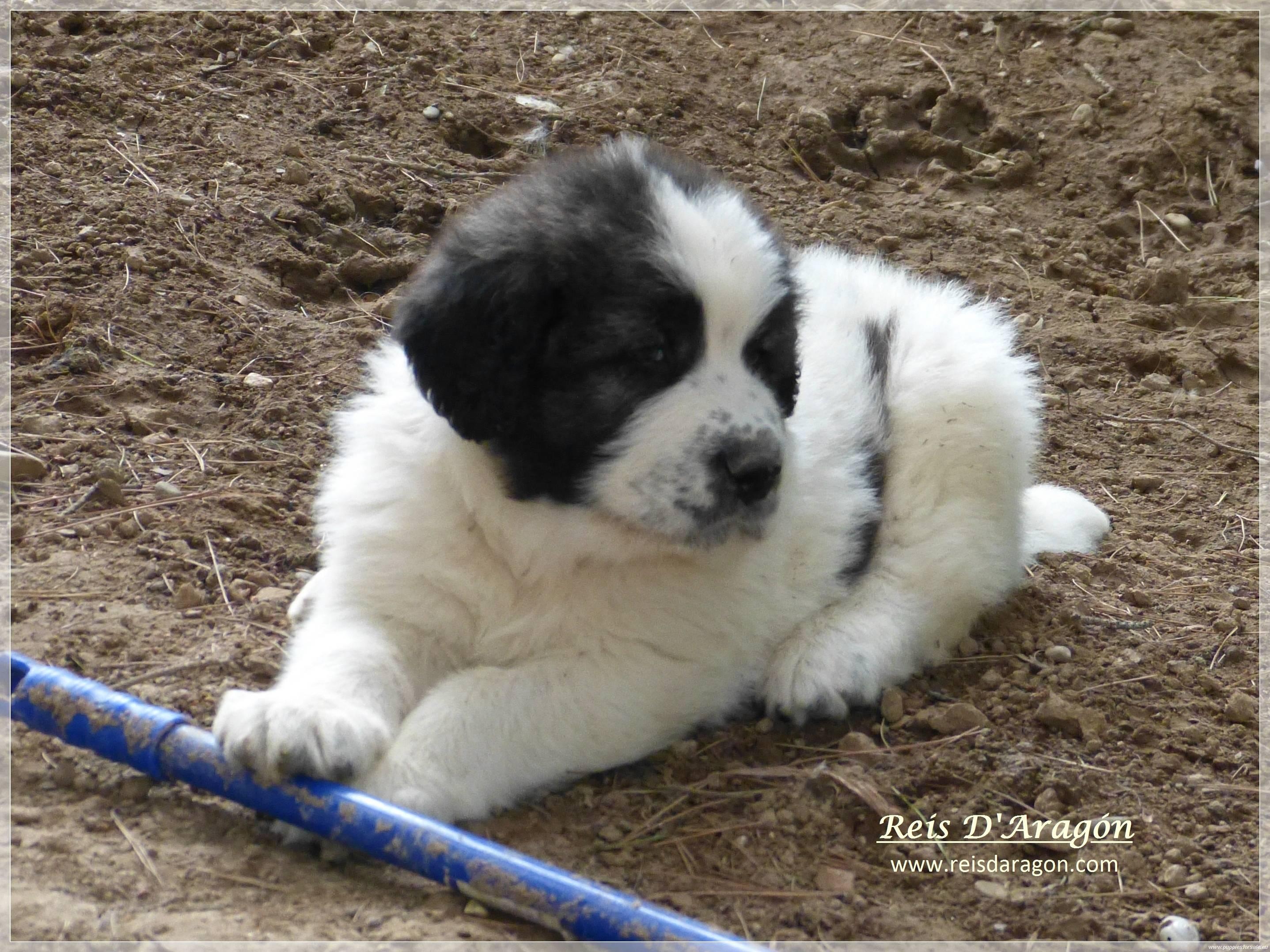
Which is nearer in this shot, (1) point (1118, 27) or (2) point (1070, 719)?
(2) point (1070, 719)

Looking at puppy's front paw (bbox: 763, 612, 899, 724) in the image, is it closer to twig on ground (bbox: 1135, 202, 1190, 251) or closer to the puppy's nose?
the puppy's nose

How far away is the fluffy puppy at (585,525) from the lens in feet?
10.6

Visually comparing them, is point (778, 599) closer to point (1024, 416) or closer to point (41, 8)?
point (1024, 416)

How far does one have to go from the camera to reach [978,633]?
14.2 feet

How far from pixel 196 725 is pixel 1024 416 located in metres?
3.04

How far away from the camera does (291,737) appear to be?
2926mm

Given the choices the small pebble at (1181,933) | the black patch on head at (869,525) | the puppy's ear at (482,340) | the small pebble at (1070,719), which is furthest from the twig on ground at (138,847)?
the small pebble at (1070,719)

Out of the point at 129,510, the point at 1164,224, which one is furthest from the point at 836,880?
the point at 1164,224

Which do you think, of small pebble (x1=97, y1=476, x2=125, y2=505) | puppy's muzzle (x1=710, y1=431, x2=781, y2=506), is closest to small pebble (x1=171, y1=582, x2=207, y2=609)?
small pebble (x1=97, y1=476, x2=125, y2=505)

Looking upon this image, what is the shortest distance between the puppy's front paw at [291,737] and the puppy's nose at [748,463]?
1095mm

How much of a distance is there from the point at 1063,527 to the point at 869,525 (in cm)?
103

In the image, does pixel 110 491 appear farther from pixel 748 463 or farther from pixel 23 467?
pixel 748 463

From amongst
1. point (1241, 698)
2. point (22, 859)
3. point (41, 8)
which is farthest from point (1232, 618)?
point (41, 8)

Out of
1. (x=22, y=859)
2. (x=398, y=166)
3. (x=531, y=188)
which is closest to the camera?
(x=22, y=859)
